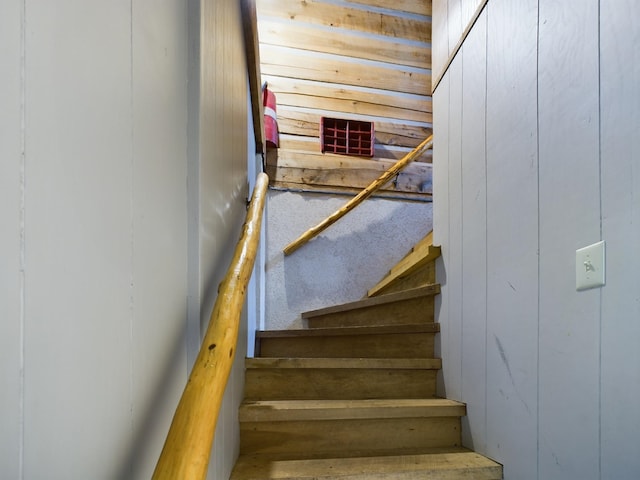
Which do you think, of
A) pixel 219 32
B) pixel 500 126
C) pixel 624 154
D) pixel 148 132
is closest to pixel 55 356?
pixel 148 132

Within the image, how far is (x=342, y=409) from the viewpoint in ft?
4.78

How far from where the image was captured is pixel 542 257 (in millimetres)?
1146

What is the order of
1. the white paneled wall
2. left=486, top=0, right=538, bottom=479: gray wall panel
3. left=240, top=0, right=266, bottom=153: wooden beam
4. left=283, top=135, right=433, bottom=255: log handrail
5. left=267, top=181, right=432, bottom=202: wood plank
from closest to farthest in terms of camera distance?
the white paneled wall
left=486, top=0, right=538, bottom=479: gray wall panel
left=240, top=0, right=266, bottom=153: wooden beam
left=283, top=135, right=433, bottom=255: log handrail
left=267, top=181, right=432, bottom=202: wood plank

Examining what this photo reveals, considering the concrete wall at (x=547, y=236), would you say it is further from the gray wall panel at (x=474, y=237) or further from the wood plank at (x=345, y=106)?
the wood plank at (x=345, y=106)

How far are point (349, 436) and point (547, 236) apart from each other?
99 centimetres

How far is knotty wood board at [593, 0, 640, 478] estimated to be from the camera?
2.73 ft

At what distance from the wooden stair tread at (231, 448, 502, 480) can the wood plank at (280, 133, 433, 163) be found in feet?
7.30

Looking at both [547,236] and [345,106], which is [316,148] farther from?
[547,236]

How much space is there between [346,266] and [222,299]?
225cm

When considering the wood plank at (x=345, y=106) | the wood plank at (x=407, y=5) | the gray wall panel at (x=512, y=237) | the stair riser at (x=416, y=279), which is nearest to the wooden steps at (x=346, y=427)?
the gray wall panel at (x=512, y=237)

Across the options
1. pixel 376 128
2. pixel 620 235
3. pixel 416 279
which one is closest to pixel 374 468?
pixel 620 235

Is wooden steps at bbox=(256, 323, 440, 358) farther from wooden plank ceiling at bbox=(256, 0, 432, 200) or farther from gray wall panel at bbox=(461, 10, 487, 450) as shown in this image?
wooden plank ceiling at bbox=(256, 0, 432, 200)

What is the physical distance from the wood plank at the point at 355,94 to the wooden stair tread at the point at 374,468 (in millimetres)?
2571

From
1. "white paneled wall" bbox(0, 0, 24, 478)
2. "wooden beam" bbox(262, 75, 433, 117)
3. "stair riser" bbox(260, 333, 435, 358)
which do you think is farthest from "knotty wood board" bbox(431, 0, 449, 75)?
"white paneled wall" bbox(0, 0, 24, 478)
